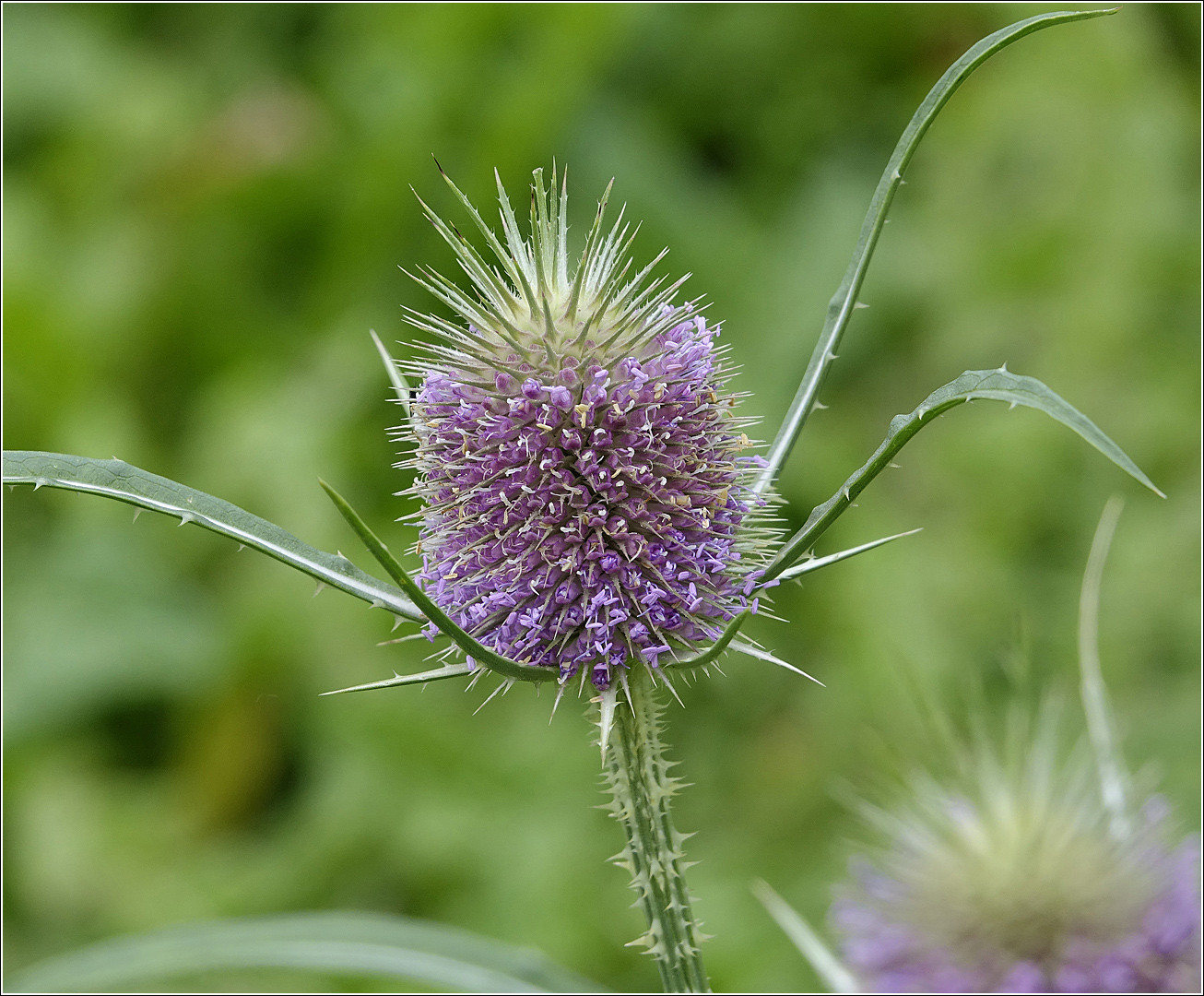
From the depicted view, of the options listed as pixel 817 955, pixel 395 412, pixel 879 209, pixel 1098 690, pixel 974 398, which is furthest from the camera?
pixel 395 412

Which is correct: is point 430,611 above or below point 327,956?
above

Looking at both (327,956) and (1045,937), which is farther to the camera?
(1045,937)

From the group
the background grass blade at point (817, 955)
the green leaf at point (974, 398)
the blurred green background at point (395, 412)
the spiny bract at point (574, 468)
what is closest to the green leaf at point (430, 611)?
the spiny bract at point (574, 468)

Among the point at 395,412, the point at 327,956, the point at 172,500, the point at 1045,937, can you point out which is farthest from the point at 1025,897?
the point at 395,412

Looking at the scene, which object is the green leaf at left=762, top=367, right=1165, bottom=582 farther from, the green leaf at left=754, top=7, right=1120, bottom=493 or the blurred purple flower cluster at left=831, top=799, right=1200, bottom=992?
the blurred purple flower cluster at left=831, top=799, right=1200, bottom=992

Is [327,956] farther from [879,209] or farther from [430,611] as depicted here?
[879,209]
